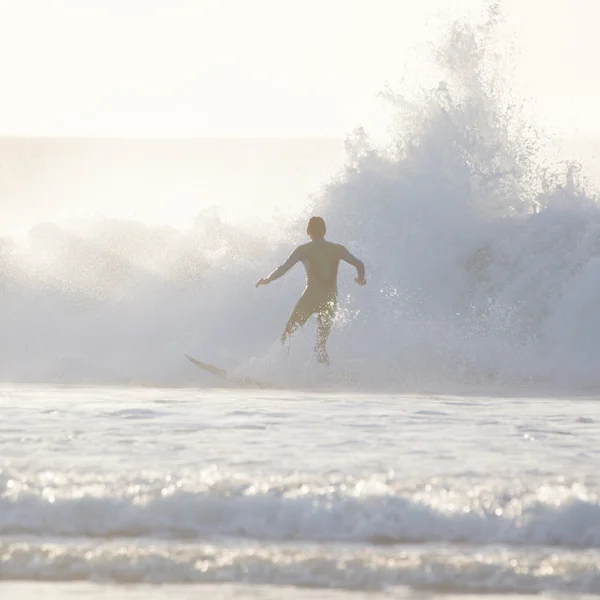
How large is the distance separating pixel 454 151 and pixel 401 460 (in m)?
11.2

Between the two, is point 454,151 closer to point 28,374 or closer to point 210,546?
point 28,374

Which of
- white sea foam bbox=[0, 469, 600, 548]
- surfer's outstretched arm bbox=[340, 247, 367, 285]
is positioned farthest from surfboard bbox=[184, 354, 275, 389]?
white sea foam bbox=[0, 469, 600, 548]

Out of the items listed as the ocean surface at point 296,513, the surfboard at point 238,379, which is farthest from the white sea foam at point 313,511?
the surfboard at point 238,379

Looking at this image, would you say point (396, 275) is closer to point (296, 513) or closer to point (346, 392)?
point (346, 392)

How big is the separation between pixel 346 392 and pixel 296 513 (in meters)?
6.46

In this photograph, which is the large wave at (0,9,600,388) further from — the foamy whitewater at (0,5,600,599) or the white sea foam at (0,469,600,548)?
the white sea foam at (0,469,600,548)

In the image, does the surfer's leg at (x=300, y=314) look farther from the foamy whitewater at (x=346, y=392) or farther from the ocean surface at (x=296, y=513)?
the ocean surface at (x=296, y=513)

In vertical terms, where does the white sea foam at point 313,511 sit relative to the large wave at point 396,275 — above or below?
below

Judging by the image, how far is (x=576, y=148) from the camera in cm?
7988

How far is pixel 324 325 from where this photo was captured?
1241 centimetres

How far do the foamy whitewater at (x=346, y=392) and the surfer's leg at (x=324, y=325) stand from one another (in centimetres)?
37

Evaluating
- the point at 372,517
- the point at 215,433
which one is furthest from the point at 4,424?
the point at 372,517

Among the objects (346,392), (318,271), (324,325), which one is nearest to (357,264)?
(318,271)

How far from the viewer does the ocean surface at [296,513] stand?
4.80 m
